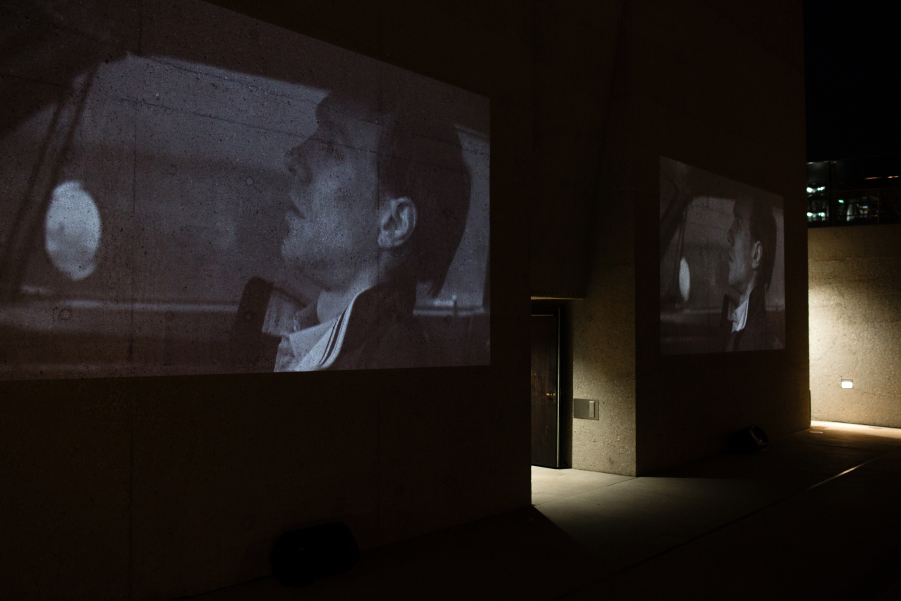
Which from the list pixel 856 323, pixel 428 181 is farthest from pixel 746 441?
pixel 428 181

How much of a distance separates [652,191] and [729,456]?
15.1ft

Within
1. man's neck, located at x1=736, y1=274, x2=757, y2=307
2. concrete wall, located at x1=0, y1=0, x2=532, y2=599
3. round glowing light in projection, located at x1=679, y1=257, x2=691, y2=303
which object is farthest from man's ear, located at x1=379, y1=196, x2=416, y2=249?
man's neck, located at x1=736, y1=274, x2=757, y2=307

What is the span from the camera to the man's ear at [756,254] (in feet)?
41.7

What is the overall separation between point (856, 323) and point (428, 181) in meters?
12.9

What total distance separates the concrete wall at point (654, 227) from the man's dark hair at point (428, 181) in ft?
11.4

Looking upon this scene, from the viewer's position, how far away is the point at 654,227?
1021 centimetres

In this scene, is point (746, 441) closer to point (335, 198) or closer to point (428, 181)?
point (428, 181)

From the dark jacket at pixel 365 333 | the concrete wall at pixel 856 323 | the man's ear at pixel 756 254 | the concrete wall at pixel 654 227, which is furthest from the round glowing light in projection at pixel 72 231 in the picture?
the concrete wall at pixel 856 323

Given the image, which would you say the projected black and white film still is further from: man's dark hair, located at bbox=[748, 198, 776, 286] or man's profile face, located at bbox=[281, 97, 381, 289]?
man's profile face, located at bbox=[281, 97, 381, 289]

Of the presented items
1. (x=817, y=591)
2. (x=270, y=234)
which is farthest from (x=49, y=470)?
(x=817, y=591)

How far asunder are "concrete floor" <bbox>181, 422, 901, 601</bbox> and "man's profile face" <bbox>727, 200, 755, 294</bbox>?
3678mm

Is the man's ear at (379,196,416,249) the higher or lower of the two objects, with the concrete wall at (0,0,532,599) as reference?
higher

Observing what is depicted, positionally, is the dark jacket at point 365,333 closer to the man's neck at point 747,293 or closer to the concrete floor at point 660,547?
the concrete floor at point 660,547

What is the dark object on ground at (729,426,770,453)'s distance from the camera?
11.6m
